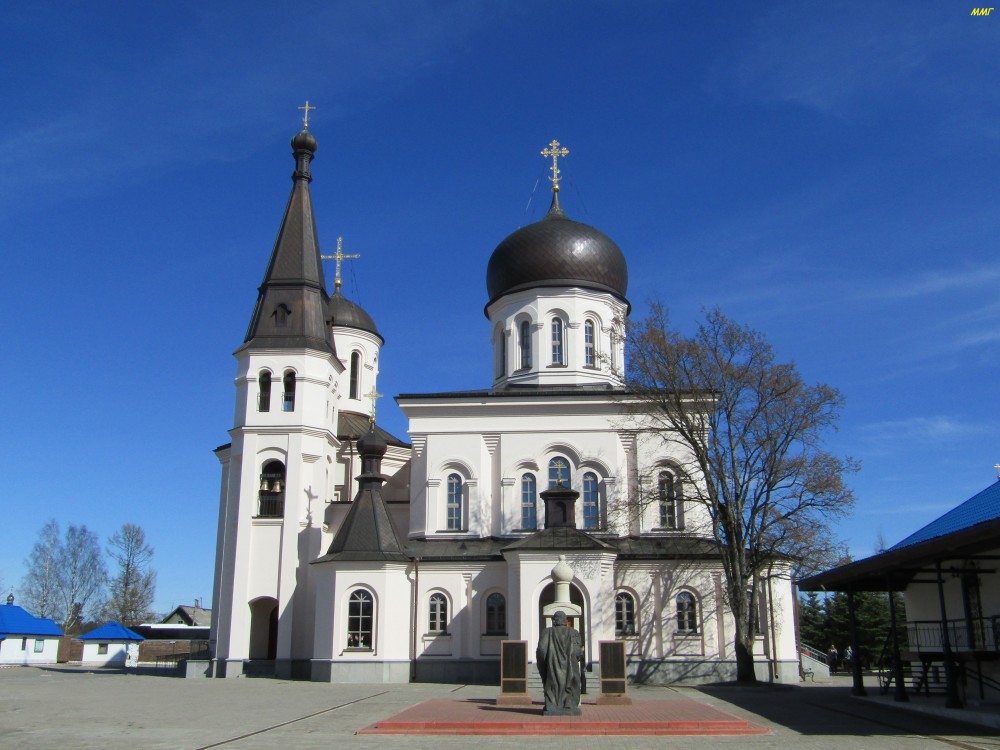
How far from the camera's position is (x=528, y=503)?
28.0m

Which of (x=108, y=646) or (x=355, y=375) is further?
(x=108, y=646)

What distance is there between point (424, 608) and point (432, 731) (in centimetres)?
1268

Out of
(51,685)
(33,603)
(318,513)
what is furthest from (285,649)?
(33,603)

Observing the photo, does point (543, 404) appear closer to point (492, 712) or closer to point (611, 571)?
point (611, 571)

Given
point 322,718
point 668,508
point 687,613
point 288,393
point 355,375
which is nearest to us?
point 322,718

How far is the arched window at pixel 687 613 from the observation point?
85.0 feet

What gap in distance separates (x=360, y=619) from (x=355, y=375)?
1387 cm

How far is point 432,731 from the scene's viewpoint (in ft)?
45.8

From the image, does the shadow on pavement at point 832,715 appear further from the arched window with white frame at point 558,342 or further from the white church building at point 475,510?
the arched window with white frame at point 558,342

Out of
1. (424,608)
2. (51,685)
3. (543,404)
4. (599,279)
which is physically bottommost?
(51,685)

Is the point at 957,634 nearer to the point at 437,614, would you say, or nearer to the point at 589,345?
the point at 437,614

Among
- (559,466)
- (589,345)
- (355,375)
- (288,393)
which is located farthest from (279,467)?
(589,345)

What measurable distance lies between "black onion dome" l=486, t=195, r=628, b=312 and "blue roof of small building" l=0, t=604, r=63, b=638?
24.9 metres

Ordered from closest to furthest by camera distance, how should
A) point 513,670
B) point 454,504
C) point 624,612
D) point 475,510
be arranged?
point 513,670, point 624,612, point 475,510, point 454,504
